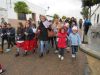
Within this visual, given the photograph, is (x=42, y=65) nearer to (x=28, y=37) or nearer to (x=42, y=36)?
(x=42, y=36)

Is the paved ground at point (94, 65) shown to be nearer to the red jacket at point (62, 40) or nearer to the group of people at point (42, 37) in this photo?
the group of people at point (42, 37)

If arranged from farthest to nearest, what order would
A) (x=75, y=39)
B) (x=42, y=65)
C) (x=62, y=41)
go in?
(x=62, y=41), (x=75, y=39), (x=42, y=65)

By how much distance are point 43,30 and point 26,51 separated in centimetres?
149

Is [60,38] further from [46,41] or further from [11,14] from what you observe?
[11,14]

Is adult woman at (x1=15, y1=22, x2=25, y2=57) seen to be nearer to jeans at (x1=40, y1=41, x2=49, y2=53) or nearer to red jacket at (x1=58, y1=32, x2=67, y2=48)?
jeans at (x1=40, y1=41, x2=49, y2=53)

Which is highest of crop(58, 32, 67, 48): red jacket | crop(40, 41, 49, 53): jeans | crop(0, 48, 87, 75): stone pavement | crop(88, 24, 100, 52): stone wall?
crop(88, 24, 100, 52): stone wall

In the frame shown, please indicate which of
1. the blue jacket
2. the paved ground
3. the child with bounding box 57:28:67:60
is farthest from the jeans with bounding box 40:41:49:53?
the paved ground

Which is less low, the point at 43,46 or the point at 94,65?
the point at 94,65

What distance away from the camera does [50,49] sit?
50.6ft

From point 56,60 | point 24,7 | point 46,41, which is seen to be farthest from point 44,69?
point 24,7

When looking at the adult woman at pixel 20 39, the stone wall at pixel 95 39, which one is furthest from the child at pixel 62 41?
the stone wall at pixel 95 39

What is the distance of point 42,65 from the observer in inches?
450

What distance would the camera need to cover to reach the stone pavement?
1021cm

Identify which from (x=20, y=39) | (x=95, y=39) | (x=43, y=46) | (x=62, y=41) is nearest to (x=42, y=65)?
(x=62, y=41)
